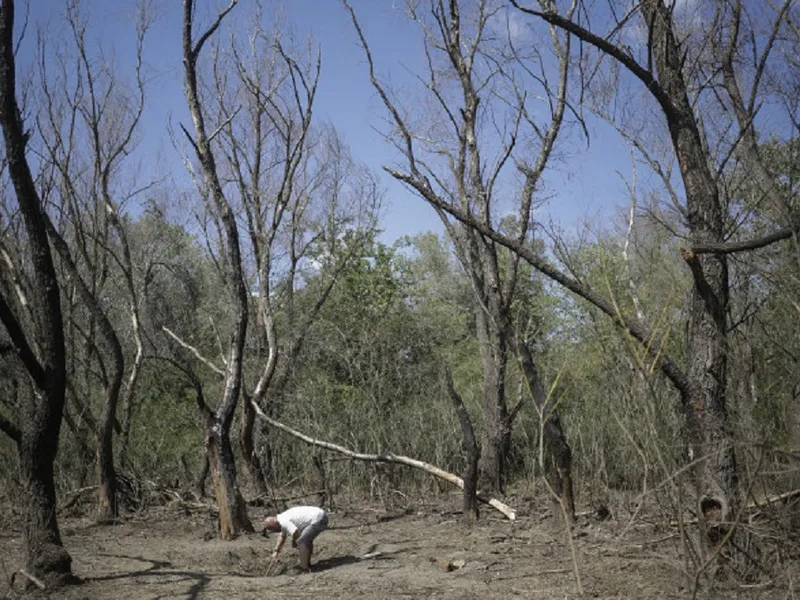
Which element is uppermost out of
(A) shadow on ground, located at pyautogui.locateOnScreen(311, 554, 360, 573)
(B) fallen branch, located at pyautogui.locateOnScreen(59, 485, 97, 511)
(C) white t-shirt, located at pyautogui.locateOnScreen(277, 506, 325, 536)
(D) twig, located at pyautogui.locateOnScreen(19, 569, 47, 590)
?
(B) fallen branch, located at pyautogui.locateOnScreen(59, 485, 97, 511)

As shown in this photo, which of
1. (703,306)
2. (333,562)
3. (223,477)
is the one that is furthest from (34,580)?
(703,306)

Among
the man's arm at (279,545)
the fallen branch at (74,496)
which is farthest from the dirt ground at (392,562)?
the fallen branch at (74,496)

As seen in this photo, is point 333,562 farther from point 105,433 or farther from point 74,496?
point 74,496

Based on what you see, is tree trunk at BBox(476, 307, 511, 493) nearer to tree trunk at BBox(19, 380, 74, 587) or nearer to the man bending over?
the man bending over

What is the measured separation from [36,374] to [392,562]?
146 inches

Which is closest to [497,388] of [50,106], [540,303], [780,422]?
[780,422]

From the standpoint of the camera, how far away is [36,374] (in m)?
6.71

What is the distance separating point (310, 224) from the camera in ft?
59.6

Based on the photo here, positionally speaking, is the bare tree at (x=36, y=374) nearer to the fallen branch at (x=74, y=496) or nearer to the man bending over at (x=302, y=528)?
the man bending over at (x=302, y=528)

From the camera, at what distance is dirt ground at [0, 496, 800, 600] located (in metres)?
6.34

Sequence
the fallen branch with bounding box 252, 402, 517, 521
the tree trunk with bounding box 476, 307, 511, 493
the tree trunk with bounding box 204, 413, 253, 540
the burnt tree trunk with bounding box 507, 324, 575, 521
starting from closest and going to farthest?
the burnt tree trunk with bounding box 507, 324, 575, 521
the tree trunk with bounding box 204, 413, 253, 540
the fallen branch with bounding box 252, 402, 517, 521
the tree trunk with bounding box 476, 307, 511, 493

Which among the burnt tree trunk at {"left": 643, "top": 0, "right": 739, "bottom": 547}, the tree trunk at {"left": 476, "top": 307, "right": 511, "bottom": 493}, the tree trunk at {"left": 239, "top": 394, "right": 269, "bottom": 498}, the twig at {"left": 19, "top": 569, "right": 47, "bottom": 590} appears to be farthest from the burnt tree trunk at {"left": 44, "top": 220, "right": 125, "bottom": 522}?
the burnt tree trunk at {"left": 643, "top": 0, "right": 739, "bottom": 547}

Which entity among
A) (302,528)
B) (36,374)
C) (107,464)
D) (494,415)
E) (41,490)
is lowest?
(302,528)

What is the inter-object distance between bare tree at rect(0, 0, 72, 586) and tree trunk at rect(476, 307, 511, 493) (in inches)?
255
